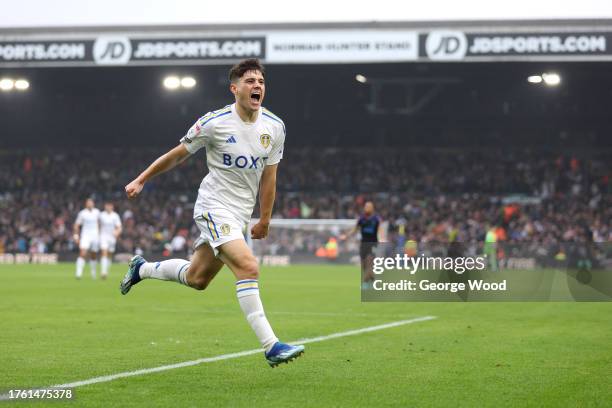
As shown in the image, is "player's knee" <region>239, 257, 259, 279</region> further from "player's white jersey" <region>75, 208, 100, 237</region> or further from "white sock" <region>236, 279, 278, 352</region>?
"player's white jersey" <region>75, 208, 100, 237</region>

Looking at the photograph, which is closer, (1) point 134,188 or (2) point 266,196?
(1) point 134,188

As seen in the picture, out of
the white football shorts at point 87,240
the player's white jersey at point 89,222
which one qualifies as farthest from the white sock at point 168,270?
the player's white jersey at point 89,222

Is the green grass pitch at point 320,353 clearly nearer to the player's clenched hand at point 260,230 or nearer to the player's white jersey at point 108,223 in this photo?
the player's clenched hand at point 260,230

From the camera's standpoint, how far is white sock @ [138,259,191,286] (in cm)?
891

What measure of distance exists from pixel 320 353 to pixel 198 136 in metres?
2.72

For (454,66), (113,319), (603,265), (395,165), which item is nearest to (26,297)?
(113,319)

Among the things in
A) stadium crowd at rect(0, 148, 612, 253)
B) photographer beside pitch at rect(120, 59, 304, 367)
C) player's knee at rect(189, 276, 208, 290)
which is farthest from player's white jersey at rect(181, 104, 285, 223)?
stadium crowd at rect(0, 148, 612, 253)

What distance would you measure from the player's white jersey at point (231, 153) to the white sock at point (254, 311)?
2.22 feet

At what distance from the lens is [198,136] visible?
27.1ft

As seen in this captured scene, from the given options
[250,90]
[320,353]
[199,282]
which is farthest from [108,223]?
[250,90]

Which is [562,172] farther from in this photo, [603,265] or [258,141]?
[258,141]

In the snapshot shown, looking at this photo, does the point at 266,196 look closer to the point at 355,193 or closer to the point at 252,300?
the point at 252,300

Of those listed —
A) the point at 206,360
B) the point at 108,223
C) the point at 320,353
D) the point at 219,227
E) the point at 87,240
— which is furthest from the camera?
the point at 108,223

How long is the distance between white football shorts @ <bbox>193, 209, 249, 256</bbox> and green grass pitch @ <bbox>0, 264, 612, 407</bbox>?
1081 mm
